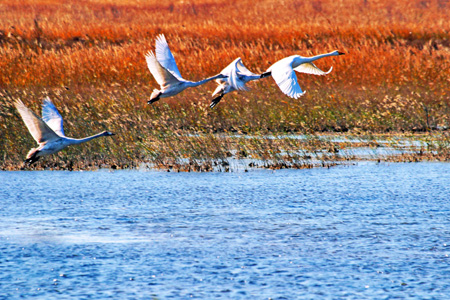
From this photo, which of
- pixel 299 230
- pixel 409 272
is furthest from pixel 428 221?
pixel 409 272

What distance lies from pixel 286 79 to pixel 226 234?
2072mm

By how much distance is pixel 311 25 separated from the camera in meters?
29.5

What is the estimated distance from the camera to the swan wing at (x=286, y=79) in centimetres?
904

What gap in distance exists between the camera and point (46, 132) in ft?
30.9

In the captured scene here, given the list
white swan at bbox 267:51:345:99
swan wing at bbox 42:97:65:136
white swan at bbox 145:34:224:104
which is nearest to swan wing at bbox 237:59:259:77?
white swan at bbox 145:34:224:104

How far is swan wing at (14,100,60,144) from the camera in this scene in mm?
9102

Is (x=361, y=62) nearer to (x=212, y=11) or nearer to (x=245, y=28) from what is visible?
(x=245, y=28)

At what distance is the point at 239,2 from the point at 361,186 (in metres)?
36.7

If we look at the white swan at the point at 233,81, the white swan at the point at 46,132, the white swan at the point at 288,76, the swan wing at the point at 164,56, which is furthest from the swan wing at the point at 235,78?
the white swan at the point at 46,132

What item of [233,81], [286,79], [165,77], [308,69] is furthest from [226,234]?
[308,69]

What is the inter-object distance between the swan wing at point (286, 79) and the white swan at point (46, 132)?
2.11 meters

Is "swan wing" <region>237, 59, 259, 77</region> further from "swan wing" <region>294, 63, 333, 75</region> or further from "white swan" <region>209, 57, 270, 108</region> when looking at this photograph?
"swan wing" <region>294, 63, 333, 75</region>

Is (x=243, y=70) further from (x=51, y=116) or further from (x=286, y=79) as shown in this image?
(x=51, y=116)

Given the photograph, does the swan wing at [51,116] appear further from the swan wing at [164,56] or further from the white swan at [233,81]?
the white swan at [233,81]
